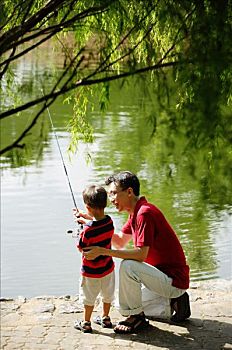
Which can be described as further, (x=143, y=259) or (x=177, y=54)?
(x=143, y=259)

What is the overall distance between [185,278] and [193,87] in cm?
166

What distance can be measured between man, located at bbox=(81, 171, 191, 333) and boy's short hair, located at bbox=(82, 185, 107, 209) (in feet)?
0.29

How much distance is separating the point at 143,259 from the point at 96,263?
23cm

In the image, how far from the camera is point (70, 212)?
26.1ft

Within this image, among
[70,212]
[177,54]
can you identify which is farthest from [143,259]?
[70,212]

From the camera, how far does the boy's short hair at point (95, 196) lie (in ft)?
12.7

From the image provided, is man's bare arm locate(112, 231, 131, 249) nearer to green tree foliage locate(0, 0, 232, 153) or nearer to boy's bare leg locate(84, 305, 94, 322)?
boy's bare leg locate(84, 305, 94, 322)

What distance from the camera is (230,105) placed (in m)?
2.80

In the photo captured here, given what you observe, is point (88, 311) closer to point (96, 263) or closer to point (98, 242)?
point (96, 263)

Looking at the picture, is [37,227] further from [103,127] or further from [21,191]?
[103,127]

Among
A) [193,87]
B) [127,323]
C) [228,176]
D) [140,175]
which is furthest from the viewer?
[140,175]

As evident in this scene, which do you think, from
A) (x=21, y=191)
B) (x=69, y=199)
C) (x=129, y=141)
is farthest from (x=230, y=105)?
(x=129, y=141)

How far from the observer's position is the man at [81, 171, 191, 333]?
3.92 meters

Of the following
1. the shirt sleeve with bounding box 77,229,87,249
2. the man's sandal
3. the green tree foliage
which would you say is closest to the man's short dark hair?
the shirt sleeve with bounding box 77,229,87,249
